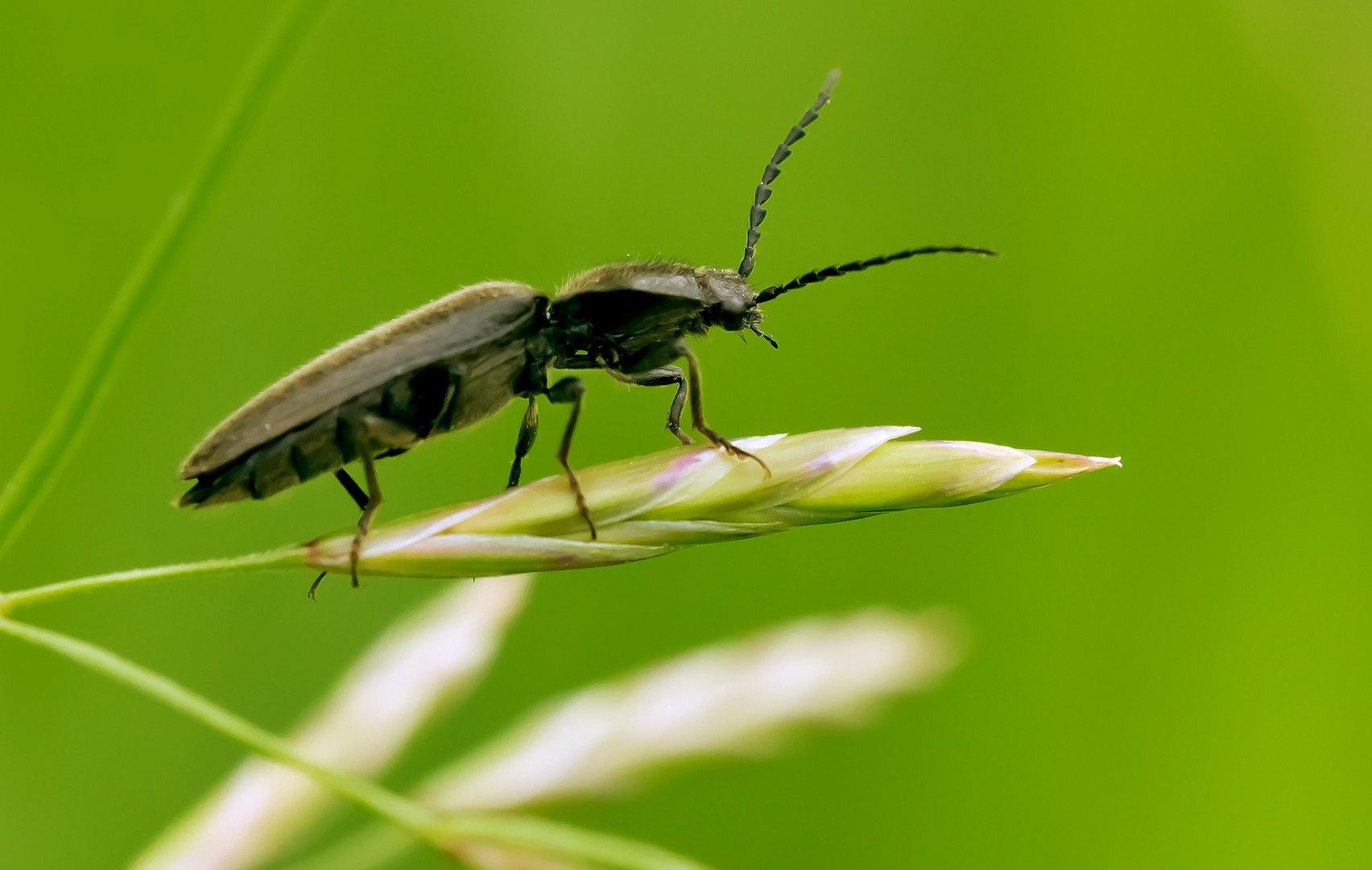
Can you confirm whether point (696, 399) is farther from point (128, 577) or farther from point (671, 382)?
point (128, 577)

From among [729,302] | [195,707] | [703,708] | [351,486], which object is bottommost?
[703,708]

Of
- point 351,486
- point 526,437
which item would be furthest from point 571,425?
point 351,486

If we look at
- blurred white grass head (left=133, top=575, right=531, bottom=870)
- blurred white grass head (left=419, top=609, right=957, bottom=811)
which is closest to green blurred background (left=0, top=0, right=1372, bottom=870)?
blurred white grass head (left=419, top=609, right=957, bottom=811)

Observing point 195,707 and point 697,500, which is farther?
point 697,500

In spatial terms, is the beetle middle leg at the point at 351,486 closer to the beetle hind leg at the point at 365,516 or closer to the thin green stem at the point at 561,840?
the beetle hind leg at the point at 365,516

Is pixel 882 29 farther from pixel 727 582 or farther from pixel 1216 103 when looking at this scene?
pixel 727 582

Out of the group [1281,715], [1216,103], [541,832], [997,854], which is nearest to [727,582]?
[997,854]

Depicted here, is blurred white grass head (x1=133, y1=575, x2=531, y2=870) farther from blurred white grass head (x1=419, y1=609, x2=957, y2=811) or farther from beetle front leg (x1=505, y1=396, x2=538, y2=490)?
beetle front leg (x1=505, y1=396, x2=538, y2=490)
